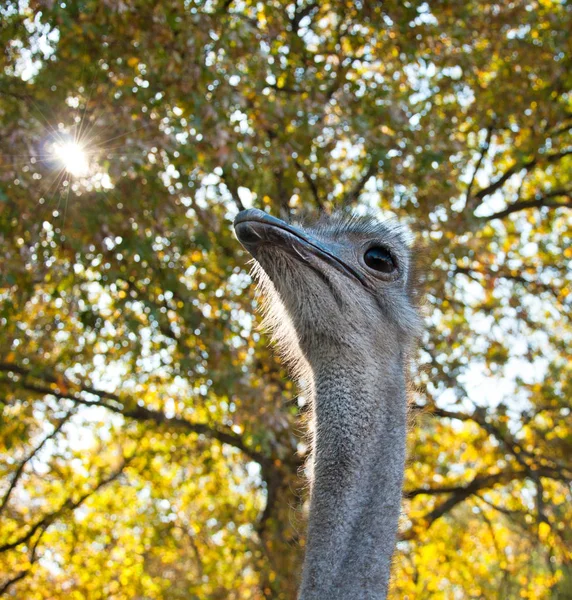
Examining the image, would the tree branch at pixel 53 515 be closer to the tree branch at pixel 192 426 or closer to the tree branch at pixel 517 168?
the tree branch at pixel 192 426

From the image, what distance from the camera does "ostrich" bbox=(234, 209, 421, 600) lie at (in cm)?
226

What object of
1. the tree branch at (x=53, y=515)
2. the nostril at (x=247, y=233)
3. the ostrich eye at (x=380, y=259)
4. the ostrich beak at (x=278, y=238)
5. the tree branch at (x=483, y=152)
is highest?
the tree branch at (x=483, y=152)

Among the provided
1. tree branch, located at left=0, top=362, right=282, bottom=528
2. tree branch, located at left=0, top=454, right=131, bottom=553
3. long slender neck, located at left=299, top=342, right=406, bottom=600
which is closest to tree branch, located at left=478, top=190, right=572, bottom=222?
tree branch, located at left=0, top=362, right=282, bottom=528

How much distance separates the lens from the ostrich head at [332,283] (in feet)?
8.61

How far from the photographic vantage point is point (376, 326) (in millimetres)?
2740

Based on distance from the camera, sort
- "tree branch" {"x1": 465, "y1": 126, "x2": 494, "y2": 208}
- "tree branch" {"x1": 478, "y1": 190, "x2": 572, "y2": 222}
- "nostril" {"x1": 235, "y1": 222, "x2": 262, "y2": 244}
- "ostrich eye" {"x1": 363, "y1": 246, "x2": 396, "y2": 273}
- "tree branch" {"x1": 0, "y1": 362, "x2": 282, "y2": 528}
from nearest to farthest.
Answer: "nostril" {"x1": 235, "y1": 222, "x2": 262, "y2": 244}
"ostrich eye" {"x1": 363, "y1": 246, "x2": 396, "y2": 273}
"tree branch" {"x1": 0, "y1": 362, "x2": 282, "y2": 528}
"tree branch" {"x1": 465, "y1": 126, "x2": 494, "y2": 208}
"tree branch" {"x1": 478, "y1": 190, "x2": 572, "y2": 222}

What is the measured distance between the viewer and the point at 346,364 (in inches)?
101

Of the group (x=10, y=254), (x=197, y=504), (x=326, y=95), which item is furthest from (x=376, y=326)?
(x=197, y=504)

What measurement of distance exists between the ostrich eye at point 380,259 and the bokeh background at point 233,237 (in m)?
0.55

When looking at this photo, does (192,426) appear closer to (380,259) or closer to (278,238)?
(380,259)

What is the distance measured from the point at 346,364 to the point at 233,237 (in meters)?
5.17

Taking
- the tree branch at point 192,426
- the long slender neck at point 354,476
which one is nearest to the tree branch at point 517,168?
the tree branch at point 192,426

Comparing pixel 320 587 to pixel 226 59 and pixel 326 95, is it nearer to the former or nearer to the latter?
pixel 226 59

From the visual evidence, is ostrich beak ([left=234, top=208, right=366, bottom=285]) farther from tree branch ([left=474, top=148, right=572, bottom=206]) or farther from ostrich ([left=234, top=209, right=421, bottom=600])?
tree branch ([left=474, top=148, right=572, bottom=206])
